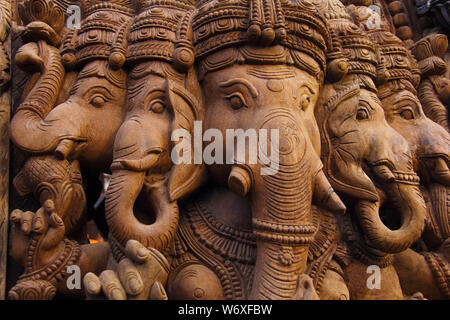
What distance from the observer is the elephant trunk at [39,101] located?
256 centimetres

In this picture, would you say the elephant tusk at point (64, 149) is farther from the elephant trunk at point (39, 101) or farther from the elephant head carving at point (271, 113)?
the elephant head carving at point (271, 113)

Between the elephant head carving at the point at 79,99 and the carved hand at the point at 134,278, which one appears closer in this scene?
the carved hand at the point at 134,278

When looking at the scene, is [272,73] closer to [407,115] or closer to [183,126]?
[183,126]

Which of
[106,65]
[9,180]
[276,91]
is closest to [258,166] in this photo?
[276,91]

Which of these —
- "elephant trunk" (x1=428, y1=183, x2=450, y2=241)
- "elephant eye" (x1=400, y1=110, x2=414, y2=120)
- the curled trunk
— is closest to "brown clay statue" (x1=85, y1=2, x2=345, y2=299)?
the curled trunk

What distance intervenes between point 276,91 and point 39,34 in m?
1.26

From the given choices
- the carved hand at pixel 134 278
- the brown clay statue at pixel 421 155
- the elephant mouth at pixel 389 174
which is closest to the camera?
the carved hand at pixel 134 278

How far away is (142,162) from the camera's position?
247cm

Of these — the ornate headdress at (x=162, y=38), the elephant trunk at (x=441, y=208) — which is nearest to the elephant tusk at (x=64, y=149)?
the ornate headdress at (x=162, y=38)

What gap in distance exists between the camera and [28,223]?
244 centimetres

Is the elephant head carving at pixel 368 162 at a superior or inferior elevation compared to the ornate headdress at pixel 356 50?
inferior

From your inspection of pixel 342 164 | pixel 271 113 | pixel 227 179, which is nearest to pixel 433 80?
pixel 342 164

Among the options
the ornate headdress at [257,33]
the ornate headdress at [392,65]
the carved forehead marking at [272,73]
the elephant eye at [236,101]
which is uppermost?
the ornate headdress at [392,65]
